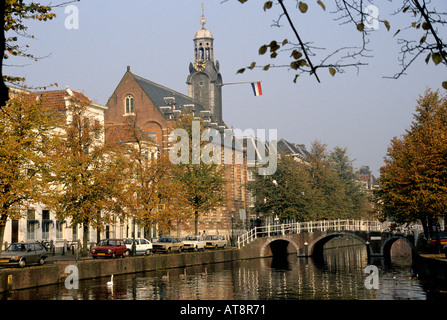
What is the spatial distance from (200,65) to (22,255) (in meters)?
75.1

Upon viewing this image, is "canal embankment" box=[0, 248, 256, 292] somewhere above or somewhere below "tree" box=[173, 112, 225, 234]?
below

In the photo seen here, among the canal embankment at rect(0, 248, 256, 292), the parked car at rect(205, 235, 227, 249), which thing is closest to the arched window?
the parked car at rect(205, 235, 227, 249)

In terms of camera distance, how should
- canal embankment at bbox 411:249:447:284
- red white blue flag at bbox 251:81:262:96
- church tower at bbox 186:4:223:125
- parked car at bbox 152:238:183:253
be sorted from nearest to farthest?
canal embankment at bbox 411:249:447:284, parked car at bbox 152:238:183:253, red white blue flag at bbox 251:81:262:96, church tower at bbox 186:4:223:125

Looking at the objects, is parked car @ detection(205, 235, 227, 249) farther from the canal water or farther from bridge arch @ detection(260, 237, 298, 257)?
the canal water

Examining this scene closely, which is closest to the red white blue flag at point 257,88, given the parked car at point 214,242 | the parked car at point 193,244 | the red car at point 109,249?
the parked car at point 193,244

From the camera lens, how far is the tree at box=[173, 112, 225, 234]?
6175 centimetres

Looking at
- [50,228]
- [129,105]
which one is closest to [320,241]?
[50,228]

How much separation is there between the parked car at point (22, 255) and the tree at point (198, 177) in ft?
78.8

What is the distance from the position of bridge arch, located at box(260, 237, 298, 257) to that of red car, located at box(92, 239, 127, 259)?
22.3 metres

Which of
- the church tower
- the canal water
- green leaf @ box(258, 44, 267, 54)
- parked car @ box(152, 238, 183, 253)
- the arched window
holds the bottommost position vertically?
the canal water

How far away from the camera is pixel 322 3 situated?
7820mm

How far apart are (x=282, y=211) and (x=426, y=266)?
39063 mm

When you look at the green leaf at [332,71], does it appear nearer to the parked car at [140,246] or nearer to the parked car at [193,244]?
the parked car at [140,246]
